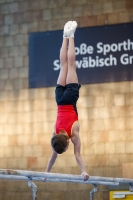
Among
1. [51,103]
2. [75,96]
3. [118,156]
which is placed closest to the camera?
[75,96]

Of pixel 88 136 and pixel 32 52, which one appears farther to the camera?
pixel 32 52

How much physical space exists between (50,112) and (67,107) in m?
3.91

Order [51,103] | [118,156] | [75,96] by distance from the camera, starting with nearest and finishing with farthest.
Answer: [75,96] → [118,156] → [51,103]

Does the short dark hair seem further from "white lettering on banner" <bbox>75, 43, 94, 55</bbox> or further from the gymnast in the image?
"white lettering on banner" <bbox>75, 43, 94, 55</bbox>

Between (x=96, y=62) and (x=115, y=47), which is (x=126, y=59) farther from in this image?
(x=96, y=62)

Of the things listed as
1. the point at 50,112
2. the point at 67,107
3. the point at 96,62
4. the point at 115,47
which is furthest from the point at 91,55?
the point at 67,107

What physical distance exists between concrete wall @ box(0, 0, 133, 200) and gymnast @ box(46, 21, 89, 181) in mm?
3357

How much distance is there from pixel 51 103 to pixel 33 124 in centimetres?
65

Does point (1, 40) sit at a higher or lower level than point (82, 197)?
higher

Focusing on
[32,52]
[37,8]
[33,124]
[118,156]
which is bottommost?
[118,156]

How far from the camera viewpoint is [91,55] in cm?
1136

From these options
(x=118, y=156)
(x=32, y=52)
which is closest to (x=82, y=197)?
(x=118, y=156)

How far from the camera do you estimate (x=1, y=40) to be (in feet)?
39.3

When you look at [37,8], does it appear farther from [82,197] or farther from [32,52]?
[82,197]
